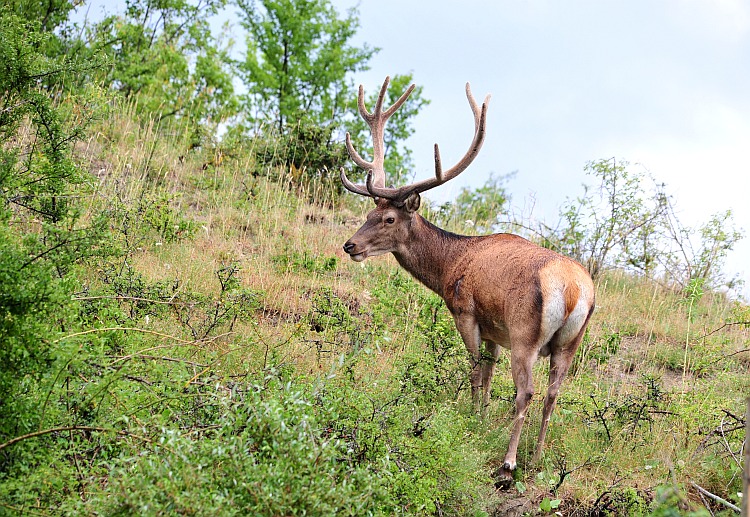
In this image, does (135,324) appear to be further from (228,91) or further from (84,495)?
(228,91)

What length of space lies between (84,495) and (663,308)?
29.3ft

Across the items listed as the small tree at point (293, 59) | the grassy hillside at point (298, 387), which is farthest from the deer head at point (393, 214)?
the small tree at point (293, 59)

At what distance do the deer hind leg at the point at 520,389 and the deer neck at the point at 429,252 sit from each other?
153 cm

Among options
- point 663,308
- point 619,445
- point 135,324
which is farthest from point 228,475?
point 663,308

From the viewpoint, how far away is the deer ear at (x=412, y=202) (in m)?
7.56

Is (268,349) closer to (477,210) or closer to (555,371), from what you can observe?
(555,371)

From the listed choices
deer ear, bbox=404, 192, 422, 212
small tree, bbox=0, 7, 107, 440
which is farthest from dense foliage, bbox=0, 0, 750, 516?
deer ear, bbox=404, 192, 422, 212

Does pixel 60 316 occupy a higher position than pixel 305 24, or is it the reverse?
pixel 305 24

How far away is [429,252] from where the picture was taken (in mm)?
7523

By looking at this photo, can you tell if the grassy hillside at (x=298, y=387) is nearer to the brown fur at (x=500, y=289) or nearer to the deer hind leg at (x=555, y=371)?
the deer hind leg at (x=555, y=371)

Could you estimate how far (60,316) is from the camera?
13.8 ft

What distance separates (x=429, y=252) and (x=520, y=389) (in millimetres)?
1980

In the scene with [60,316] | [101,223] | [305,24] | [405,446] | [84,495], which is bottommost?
[84,495]

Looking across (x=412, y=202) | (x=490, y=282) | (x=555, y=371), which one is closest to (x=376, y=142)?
(x=412, y=202)
